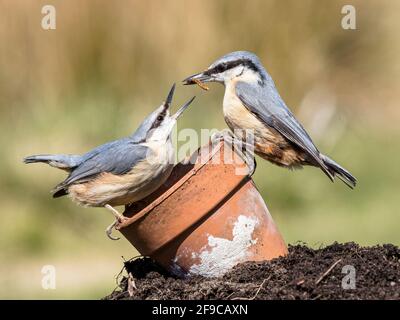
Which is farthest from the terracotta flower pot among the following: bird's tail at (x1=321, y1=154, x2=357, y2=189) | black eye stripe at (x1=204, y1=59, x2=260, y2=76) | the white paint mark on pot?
black eye stripe at (x1=204, y1=59, x2=260, y2=76)

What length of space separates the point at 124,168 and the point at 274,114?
3.27 ft

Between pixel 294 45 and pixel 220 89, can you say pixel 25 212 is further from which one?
pixel 294 45

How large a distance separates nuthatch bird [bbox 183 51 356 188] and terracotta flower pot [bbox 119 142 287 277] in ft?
2.29

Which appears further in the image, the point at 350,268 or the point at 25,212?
the point at 25,212

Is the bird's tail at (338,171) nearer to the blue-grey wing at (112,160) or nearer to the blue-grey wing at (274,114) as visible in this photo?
the blue-grey wing at (274,114)

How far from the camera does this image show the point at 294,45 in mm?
6914

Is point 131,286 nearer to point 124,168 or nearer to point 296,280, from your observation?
point 124,168

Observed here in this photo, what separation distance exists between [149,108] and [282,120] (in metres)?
2.42

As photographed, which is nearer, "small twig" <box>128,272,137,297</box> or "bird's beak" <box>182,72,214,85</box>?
"small twig" <box>128,272,137,297</box>

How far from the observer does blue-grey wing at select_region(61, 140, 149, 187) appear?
12.9 feet

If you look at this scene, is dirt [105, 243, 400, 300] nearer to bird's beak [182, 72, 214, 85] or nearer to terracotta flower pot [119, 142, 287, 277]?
terracotta flower pot [119, 142, 287, 277]

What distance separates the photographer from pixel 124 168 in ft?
12.8

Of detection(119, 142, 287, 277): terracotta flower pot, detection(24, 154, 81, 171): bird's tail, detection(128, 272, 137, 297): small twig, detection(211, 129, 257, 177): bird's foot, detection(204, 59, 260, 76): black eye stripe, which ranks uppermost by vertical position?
detection(204, 59, 260, 76): black eye stripe

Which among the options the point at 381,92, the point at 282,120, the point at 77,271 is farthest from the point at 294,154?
the point at 381,92
